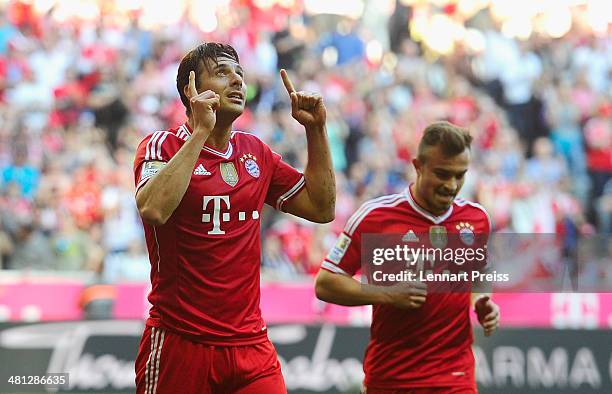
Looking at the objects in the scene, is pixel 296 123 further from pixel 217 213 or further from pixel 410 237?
pixel 217 213

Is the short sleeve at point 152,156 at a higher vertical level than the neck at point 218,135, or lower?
lower

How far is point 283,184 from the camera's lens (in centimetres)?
566

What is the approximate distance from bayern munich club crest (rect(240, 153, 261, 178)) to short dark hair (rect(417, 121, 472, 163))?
42.9 inches

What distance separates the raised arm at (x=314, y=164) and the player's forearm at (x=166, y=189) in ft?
2.35

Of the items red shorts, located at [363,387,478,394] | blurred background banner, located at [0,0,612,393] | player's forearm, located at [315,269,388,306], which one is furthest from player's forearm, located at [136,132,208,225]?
blurred background banner, located at [0,0,612,393]

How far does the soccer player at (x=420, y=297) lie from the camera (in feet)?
19.6

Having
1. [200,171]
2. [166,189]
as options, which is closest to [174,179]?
[166,189]

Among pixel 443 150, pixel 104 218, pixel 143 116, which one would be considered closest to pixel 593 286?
pixel 443 150

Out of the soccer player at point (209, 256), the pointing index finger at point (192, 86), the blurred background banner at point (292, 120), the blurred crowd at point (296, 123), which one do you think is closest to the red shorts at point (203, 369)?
the soccer player at point (209, 256)

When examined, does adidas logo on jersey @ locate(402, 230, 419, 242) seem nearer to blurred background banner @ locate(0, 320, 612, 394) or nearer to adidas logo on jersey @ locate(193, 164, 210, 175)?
adidas logo on jersey @ locate(193, 164, 210, 175)

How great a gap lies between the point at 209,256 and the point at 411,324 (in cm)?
134

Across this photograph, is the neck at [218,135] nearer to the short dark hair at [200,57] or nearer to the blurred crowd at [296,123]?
the short dark hair at [200,57]

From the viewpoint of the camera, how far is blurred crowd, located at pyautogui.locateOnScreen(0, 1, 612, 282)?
45.9ft

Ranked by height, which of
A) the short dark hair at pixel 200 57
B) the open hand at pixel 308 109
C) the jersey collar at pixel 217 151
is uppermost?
the short dark hair at pixel 200 57
